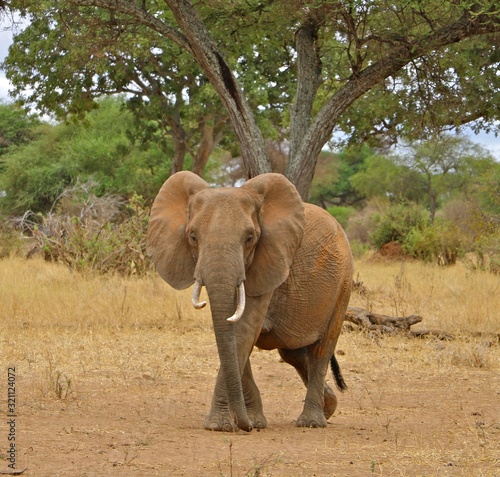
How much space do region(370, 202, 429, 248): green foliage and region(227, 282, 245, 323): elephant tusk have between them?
17618mm

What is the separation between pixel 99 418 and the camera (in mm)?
6438

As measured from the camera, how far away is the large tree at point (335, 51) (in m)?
11.8

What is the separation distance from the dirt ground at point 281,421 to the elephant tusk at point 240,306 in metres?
0.70

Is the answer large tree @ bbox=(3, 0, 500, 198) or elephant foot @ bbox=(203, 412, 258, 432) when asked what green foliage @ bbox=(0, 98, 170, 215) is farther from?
elephant foot @ bbox=(203, 412, 258, 432)

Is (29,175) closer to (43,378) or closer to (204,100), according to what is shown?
(204,100)

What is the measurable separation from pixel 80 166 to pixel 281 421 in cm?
2440

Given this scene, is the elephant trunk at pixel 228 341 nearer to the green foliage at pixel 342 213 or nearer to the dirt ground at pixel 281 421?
the dirt ground at pixel 281 421

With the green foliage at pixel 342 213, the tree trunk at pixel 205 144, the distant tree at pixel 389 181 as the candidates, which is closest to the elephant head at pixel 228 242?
the tree trunk at pixel 205 144

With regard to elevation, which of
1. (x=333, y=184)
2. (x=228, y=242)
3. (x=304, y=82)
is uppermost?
(x=304, y=82)

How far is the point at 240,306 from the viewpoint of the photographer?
18.1 ft

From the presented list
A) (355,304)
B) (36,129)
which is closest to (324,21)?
(355,304)

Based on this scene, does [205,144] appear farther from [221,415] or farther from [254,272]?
[221,415]

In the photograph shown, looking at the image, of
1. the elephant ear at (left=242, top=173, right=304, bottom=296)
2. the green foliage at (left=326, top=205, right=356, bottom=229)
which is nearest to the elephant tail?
the elephant ear at (left=242, top=173, right=304, bottom=296)

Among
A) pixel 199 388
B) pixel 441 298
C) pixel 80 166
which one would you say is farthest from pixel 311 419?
pixel 80 166
